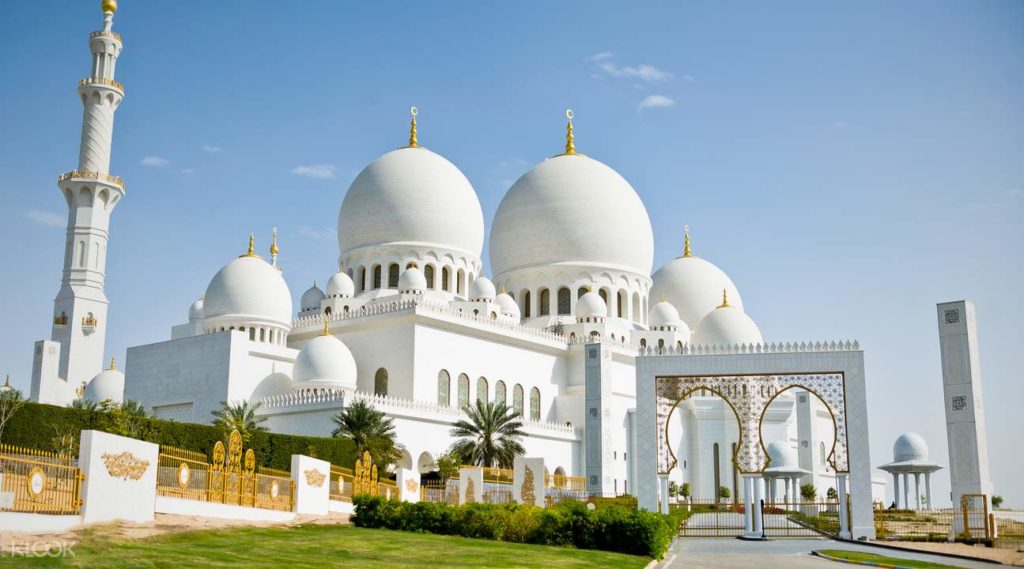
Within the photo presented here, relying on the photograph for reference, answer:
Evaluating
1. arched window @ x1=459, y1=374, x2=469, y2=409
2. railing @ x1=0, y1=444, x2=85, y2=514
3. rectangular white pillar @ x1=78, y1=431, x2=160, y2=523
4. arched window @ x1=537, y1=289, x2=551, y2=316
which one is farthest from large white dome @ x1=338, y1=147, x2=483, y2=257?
railing @ x1=0, y1=444, x2=85, y2=514

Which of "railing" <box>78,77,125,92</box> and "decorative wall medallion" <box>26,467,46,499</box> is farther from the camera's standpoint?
"railing" <box>78,77,125,92</box>

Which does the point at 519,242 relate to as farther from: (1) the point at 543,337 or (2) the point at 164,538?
(2) the point at 164,538

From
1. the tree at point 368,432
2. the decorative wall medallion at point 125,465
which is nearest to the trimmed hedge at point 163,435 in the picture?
the tree at point 368,432

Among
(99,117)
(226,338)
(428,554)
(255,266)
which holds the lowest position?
(428,554)

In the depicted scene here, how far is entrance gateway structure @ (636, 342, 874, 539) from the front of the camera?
23219 millimetres

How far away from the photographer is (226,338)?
37.6 metres

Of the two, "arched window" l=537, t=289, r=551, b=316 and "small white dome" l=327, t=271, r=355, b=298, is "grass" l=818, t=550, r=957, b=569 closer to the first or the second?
"small white dome" l=327, t=271, r=355, b=298

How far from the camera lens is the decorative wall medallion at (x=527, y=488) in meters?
26.2

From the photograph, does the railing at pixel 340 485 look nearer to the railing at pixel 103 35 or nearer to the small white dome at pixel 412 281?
the small white dome at pixel 412 281

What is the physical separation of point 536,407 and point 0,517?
107 feet

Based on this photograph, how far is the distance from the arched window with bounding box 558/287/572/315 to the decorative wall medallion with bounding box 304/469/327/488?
27140 millimetres

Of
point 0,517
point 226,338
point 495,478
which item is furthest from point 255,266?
point 0,517

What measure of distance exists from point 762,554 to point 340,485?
10321 mm

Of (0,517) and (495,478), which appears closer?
(0,517)
